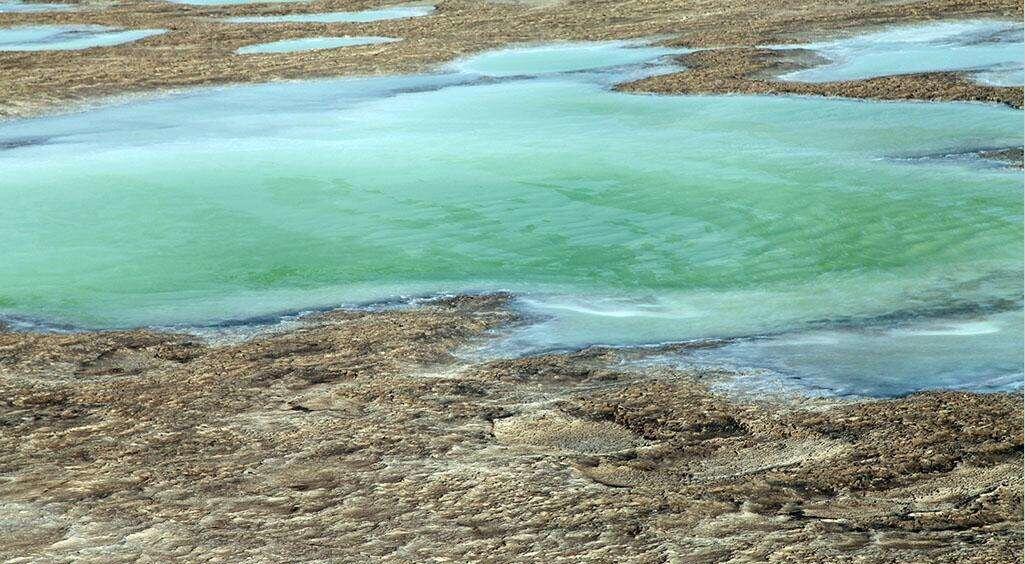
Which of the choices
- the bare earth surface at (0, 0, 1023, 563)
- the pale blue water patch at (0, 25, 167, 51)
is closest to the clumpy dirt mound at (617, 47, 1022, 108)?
the bare earth surface at (0, 0, 1023, 563)

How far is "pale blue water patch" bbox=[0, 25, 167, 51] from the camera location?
20609 mm

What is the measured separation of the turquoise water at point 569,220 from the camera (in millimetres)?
6738

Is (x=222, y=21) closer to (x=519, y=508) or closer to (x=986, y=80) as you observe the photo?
(x=986, y=80)

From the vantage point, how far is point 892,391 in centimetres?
547

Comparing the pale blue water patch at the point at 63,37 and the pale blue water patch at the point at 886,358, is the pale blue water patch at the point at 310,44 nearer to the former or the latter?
the pale blue water patch at the point at 63,37

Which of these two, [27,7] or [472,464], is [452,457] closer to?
[472,464]

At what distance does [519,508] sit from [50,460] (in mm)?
1790

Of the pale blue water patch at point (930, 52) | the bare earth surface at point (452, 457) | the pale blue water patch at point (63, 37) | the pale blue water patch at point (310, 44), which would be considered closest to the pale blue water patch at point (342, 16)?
the pale blue water patch at point (63, 37)

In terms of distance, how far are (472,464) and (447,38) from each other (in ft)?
49.0

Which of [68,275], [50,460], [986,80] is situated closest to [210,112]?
[68,275]

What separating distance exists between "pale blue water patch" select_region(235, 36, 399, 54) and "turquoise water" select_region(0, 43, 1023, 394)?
17.3ft

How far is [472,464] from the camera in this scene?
15.3 ft

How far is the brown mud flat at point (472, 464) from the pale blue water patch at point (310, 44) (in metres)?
12.9

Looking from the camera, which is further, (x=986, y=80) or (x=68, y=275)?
(x=986, y=80)
